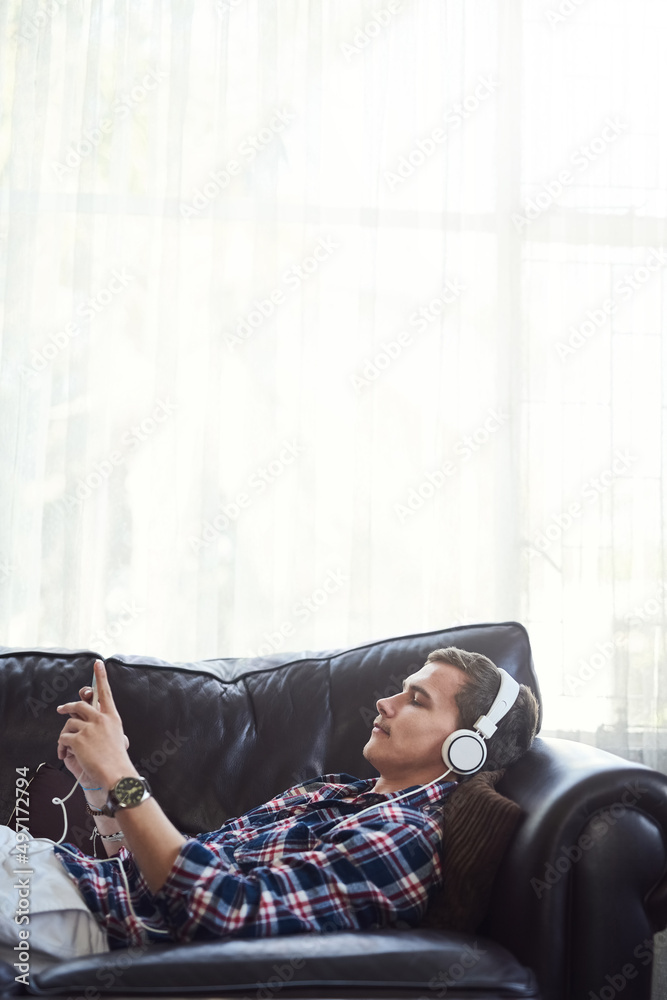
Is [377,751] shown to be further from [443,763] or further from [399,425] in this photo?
[399,425]

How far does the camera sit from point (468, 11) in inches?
106

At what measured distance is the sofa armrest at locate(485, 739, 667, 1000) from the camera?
4.20ft

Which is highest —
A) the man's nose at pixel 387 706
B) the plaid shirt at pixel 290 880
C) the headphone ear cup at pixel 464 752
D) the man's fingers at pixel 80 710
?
the man's fingers at pixel 80 710

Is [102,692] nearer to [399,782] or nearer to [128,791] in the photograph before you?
[128,791]

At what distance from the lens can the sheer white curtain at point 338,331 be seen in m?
2.55

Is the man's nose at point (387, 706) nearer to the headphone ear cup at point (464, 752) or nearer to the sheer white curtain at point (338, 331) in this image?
the headphone ear cup at point (464, 752)

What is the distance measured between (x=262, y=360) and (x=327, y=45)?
996mm

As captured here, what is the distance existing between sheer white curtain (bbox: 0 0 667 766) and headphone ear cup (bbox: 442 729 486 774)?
1026mm

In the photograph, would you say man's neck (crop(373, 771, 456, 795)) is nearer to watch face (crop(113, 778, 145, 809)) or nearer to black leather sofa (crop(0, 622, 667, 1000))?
black leather sofa (crop(0, 622, 667, 1000))

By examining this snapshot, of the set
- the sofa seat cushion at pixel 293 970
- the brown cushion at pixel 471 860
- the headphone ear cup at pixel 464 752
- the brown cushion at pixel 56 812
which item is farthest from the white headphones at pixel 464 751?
the brown cushion at pixel 56 812

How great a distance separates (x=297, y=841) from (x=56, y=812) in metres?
0.54

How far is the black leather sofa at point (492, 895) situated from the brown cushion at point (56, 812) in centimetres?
9

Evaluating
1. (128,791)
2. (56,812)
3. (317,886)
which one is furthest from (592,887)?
(56,812)

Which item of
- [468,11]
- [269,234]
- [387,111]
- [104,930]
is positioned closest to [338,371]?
[269,234]
